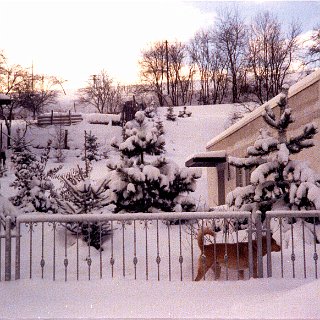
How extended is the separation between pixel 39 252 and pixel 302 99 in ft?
20.8

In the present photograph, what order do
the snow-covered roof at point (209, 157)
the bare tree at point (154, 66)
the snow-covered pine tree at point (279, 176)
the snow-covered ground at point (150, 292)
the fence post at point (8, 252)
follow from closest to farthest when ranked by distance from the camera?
the snow-covered ground at point (150, 292)
the fence post at point (8, 252)
the snow-covered pine tree at point (279, 176)
the snow-covered roof at point (209, 157)
the bare tree at point (154, 66)

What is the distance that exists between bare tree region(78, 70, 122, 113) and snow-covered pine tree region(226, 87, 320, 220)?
145 ft

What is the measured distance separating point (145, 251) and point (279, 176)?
291 cm

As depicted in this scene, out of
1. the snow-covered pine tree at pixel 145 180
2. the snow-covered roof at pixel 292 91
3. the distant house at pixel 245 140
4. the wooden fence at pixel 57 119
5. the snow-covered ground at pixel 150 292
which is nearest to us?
the snow-covered ground at pixel 150 292

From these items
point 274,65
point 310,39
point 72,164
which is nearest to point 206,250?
point 310,39

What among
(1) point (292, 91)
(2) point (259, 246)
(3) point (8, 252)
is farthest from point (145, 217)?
(1) point (292, 91)

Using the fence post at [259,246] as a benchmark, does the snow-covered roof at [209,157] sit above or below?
above

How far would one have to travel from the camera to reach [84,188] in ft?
30.2

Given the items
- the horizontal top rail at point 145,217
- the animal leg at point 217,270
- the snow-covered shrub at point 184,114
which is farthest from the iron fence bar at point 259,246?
the snow-covered shrub at point 184,114

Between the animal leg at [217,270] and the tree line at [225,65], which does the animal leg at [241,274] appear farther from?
the tree line at [225,65]

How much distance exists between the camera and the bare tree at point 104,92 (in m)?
53.7

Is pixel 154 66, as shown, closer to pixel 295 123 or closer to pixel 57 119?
pixel 57 119

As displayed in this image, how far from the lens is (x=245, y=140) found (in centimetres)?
1562

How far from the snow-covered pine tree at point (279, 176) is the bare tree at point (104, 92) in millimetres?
44247
